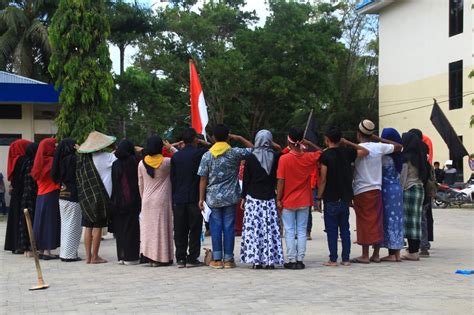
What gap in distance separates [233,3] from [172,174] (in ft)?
120

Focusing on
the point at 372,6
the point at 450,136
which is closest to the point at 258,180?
the point at 450,136

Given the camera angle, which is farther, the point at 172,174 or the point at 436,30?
the point at 436,30

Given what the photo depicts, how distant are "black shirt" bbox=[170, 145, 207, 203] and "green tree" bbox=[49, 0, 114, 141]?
10592mm

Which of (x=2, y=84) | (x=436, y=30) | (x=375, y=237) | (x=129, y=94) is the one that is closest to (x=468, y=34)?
(x=436, y=30)

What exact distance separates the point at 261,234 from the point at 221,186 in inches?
30.4

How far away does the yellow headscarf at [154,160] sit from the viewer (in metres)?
8.49

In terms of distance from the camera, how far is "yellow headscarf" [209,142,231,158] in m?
8.06

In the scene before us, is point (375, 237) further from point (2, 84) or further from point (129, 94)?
point (129, 94)

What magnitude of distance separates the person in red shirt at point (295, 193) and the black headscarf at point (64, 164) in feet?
10.1

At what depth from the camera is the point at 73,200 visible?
919cm

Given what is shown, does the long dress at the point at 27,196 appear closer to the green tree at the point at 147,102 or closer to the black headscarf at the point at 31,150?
the black headscarf at the point at 31,150

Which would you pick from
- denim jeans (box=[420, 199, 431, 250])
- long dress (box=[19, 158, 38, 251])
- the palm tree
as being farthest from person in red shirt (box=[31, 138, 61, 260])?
the palm tree

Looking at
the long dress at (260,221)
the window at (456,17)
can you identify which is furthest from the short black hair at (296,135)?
the window at (456,17)

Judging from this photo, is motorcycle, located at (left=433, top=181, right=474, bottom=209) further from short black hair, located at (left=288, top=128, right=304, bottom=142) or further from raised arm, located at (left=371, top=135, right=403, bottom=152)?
short black hair, located at (left=288, top=128, right=304, bottom=142)
